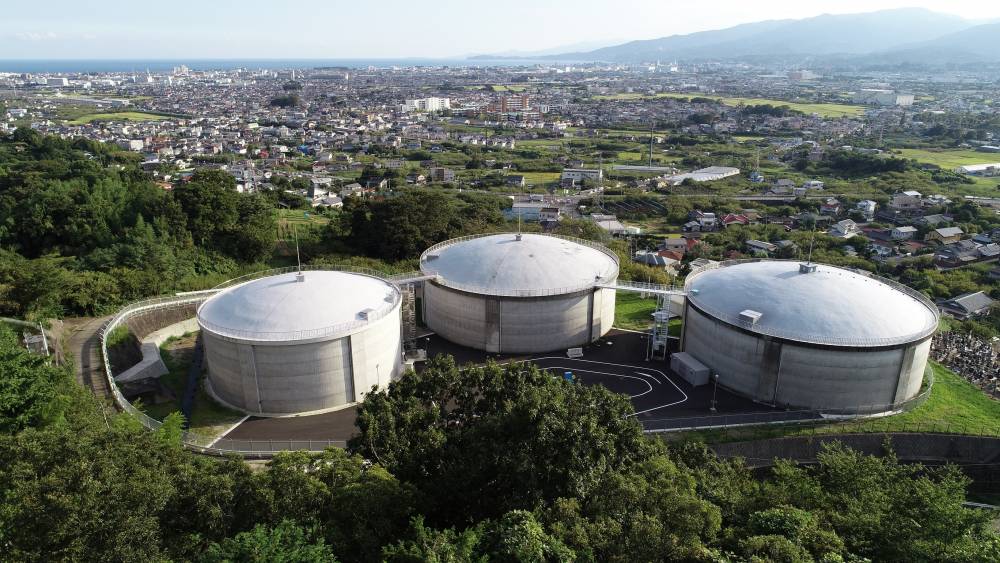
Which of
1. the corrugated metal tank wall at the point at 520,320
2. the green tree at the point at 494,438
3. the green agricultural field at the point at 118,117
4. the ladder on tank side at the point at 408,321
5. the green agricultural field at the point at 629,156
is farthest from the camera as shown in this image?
the green agricultural field at the point at 118,117

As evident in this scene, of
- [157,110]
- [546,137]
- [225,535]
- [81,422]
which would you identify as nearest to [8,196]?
[81,422]

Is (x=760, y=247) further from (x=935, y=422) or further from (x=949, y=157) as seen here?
(x=949, y=157)

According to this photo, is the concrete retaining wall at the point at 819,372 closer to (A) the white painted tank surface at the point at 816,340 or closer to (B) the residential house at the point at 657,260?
(A) the white painted tank surface at the point at 816,340

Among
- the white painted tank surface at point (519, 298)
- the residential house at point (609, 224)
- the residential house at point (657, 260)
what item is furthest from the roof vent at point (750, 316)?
the residential house at point (609, 224)

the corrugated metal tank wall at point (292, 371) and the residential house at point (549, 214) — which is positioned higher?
the corrugated metal tank wall at point (292, 371)

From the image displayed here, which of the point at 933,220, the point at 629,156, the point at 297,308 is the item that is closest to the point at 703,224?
the point at 933,220

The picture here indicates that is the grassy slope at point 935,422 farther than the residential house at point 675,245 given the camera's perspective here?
No

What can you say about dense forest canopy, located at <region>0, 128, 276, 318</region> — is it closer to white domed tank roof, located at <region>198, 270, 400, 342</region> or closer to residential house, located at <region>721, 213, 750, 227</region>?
white domed tank roof, located at <region>198, 270, 400, 342</region>
